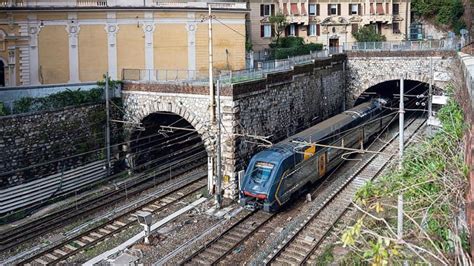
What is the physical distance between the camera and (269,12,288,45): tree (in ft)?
160

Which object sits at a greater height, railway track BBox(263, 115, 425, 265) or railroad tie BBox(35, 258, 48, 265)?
railway track BBox(263, 115, 425, 265)

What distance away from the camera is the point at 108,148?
23984 mm

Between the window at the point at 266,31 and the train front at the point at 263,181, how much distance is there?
105ft

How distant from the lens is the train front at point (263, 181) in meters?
18.7

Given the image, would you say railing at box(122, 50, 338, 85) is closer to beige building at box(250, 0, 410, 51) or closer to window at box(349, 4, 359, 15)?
beige building at box(250, 0, 410, 51)

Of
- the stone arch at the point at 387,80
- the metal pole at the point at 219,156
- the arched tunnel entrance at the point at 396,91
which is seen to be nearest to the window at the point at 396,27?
the arched tunnel entrance at the point at 396,91

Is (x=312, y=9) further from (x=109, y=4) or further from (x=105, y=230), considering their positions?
(x=105, y=230)

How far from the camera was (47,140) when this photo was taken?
71.1 ft

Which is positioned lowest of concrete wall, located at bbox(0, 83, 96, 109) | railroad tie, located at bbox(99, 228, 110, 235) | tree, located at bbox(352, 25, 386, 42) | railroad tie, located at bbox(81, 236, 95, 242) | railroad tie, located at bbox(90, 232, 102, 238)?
railroad tie, located at bbox(81, 236, 95, 242)

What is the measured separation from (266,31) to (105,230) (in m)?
35.5

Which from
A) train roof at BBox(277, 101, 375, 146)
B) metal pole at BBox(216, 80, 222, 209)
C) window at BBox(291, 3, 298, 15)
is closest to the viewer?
metal pole at BBox(216, 80, 222, 209)

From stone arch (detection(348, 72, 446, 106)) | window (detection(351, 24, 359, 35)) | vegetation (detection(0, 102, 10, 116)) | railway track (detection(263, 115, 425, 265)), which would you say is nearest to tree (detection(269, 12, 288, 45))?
window (detection(351, 24, 359, 35))

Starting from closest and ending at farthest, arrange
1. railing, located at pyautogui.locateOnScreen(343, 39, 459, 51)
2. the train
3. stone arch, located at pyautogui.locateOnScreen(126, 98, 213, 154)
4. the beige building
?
the train, stone arch, located at pyautogui.locateOnScreen(126, 98, 213, 154), railing, located at pyautogui.locateOnScreen(343, 39, 459, 51), the beige building

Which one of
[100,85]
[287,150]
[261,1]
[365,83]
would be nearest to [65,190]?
[100,85]
